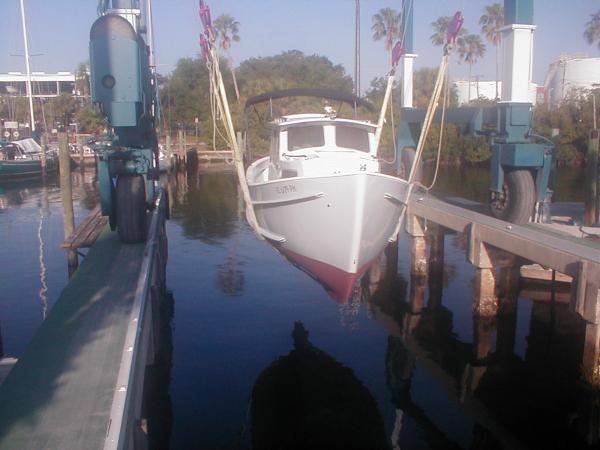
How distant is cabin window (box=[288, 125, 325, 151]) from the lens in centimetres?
1198

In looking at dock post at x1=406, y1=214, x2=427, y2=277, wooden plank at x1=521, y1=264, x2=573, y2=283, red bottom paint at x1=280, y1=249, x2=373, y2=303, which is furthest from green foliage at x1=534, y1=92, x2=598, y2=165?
red bottom paint at x1=280, y1=249, x2=373, y2=303

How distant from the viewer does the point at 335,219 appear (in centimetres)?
977

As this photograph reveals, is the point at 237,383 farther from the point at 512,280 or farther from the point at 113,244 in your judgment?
the point at 512,280

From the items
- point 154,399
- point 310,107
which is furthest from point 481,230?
point 310,107

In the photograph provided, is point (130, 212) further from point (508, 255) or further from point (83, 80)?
point (83, 80)

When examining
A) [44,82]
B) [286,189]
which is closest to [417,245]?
[286,189]

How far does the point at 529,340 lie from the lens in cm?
1223

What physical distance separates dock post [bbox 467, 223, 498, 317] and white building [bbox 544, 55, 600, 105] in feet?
182

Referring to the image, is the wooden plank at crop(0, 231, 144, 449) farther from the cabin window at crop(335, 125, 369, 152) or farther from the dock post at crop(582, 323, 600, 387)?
the dock post at crop(582, 323, 600, 387)

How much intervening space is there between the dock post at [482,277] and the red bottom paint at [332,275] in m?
2.41

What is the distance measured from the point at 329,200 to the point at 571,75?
2550 inches

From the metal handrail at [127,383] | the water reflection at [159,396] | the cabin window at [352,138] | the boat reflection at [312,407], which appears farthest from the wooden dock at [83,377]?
the cabin window at [352,138]

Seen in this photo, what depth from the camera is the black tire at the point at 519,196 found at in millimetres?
12688

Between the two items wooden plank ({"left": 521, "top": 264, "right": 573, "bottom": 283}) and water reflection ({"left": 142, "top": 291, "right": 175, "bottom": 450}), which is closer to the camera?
water reflection ({"left": 142, "top": 291, "right": 175, "bottom": 450})
